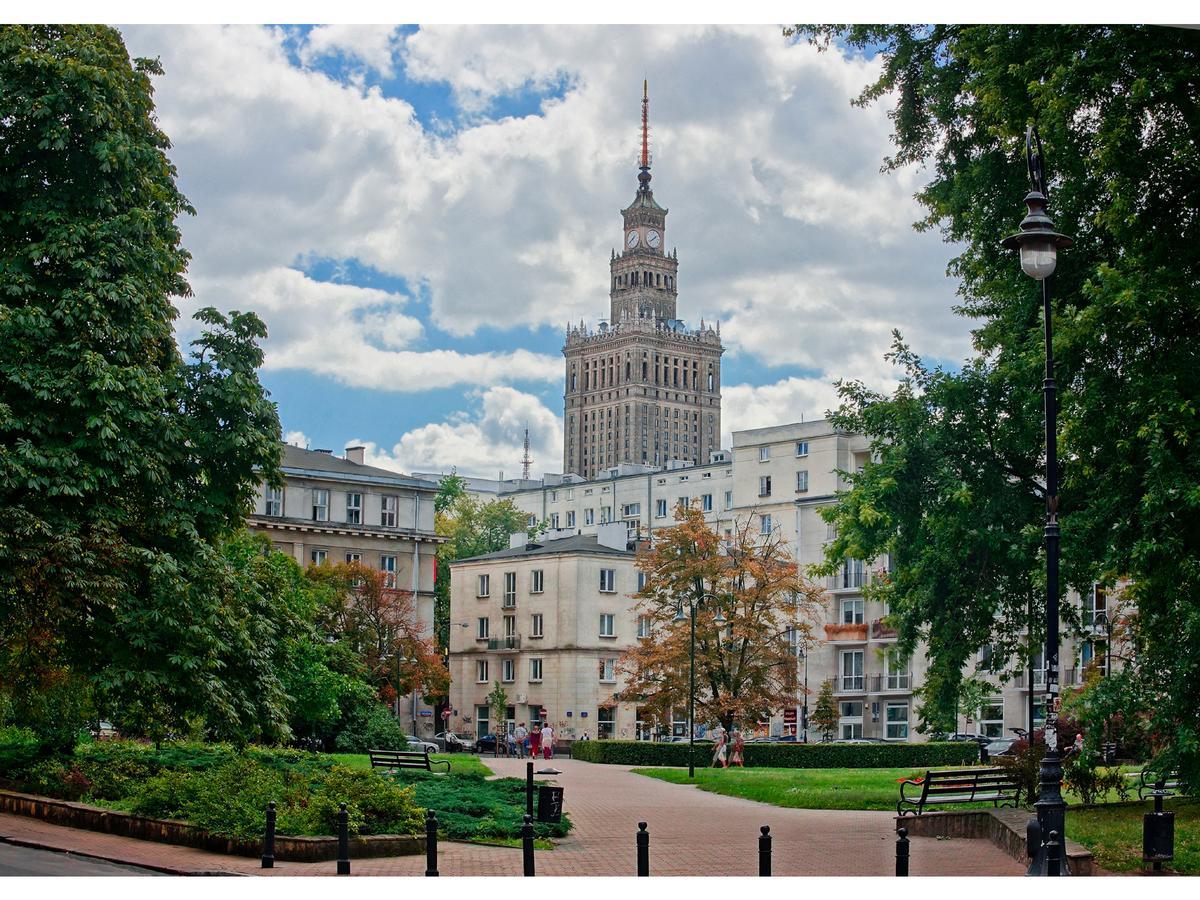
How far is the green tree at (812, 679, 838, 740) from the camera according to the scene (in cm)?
7225

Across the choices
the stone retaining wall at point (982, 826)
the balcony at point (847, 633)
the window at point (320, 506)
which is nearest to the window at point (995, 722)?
the balcony at point (847, 633)

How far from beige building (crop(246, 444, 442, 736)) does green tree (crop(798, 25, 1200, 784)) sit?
46617mm

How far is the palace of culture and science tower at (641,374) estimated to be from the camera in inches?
2591

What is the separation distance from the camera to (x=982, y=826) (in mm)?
22234

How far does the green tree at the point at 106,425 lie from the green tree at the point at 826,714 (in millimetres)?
49492

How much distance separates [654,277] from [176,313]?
43823 mm

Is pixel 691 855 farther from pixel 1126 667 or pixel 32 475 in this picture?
pixel 32 475

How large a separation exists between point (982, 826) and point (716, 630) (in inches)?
1319

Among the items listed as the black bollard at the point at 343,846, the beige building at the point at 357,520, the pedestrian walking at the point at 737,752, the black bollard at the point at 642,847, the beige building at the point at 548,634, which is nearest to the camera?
the black bollard at the point at 642,847

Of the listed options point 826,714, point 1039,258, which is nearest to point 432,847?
point 1039,258

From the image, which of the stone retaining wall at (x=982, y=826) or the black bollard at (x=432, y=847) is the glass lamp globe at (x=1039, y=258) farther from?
the black bollard at (x=432, y=847)

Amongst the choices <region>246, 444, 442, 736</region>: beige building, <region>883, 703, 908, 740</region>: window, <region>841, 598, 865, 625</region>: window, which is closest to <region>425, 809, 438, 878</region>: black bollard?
<region>246, 444, 442, 736</region>: beige building

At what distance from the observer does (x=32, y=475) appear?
22.6m
